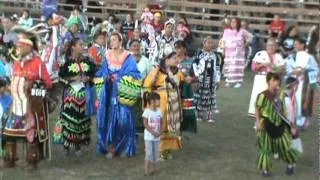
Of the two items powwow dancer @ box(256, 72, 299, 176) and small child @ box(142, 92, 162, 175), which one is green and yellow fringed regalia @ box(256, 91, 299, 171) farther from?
small child @ box(142, 92, 162, 175)

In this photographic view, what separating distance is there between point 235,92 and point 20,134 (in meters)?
7.84

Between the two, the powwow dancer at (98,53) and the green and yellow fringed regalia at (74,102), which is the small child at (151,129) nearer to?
the powwow dancer at (98,53)

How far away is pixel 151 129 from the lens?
836 centimetres

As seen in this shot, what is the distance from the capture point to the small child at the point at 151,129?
8.36 metres

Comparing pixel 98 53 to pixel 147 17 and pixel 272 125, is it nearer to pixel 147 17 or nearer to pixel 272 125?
pixel 272 125

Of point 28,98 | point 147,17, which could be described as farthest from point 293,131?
point 147,17

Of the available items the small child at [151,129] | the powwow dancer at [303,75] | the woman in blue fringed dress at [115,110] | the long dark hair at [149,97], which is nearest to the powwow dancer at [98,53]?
the woman in blue fringed dress at [115,110]

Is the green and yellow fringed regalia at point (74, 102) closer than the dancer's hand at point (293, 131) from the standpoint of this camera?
No

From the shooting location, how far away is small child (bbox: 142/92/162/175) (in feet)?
27.4

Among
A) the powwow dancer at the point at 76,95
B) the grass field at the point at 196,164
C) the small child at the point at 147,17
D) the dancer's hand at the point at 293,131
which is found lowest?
the grass field at the point at 196,164

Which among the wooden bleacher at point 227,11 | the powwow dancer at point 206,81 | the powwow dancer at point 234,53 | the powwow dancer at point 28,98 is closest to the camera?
the powwow dancer at point 28,98

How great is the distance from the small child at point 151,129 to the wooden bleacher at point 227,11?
12.1 meters

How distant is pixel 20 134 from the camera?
331 inches

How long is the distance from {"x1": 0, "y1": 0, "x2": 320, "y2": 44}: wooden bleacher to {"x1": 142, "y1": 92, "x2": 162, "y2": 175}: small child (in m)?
12.1
